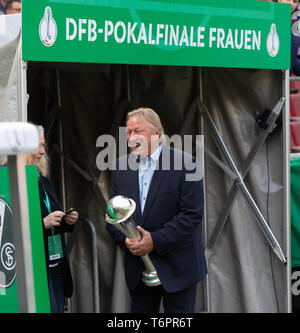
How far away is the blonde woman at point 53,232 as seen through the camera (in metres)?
3.48

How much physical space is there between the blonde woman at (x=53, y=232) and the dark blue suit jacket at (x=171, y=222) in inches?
15.4

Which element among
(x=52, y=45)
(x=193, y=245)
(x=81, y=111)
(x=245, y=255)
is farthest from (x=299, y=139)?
(x=52, y=45)

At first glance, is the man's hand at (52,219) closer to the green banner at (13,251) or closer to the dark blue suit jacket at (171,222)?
the green banner at (13,251)

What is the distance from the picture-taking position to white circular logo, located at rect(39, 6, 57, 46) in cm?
326

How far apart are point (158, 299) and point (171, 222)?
0.57 meters

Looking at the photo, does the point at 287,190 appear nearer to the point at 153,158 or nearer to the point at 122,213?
the point at 153,158

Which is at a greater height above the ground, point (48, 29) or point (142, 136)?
point (48, 29)

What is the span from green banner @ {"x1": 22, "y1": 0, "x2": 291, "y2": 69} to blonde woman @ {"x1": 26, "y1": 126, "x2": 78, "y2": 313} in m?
0.62

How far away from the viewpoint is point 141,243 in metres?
3.38

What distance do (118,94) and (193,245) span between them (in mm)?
1887

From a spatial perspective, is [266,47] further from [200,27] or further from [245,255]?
[245,255]

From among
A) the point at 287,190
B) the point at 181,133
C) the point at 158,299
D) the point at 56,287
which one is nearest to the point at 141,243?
the point at 158,299

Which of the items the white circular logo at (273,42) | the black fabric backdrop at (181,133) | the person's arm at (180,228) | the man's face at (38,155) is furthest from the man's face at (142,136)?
the black fabric backdrop at (181,133)

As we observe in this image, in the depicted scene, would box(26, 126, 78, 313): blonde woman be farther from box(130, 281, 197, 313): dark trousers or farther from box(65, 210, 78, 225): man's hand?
box(130, 281, 197, 313): dark trousers
